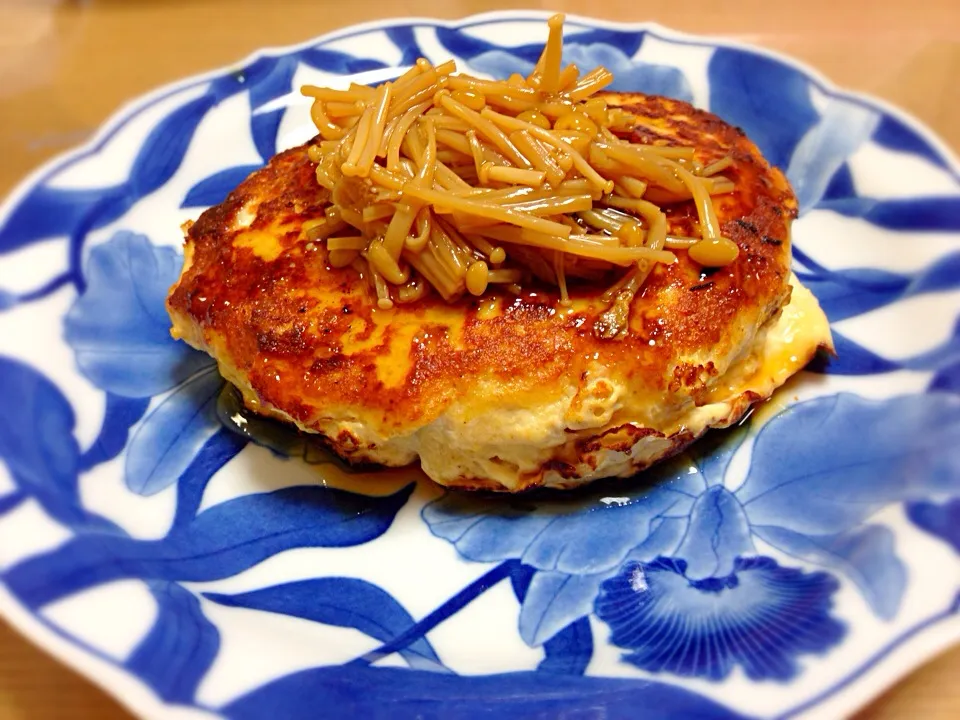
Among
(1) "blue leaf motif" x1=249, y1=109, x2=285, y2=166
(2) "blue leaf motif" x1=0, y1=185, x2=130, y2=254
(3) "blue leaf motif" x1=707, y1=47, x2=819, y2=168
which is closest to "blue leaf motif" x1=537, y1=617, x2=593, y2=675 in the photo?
(3) "blue leaf motif" x1=707, y1=47, x2=819, y2=168

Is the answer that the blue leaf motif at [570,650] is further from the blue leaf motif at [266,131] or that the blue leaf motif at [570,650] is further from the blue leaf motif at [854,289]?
the blue leaf motif at [266,131]

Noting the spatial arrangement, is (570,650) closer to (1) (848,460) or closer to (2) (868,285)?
(1) (848,460)

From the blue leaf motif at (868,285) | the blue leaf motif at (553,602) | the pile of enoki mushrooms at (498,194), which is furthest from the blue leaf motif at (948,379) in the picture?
the blue leaf motif at (553,602)

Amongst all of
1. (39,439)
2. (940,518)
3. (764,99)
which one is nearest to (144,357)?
(39,439)

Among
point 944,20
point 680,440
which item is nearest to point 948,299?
point 680,440

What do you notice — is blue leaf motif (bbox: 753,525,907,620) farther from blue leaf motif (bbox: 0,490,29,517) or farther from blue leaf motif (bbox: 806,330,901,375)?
blue leaf motif (bbox: 0,490,29,517)
